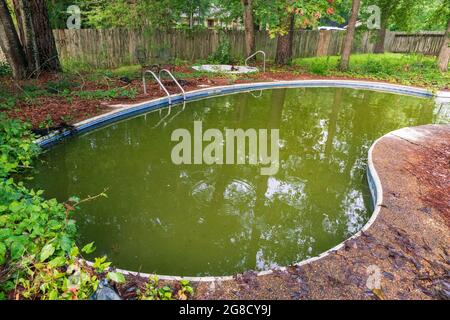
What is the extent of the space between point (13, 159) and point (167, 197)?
2073 mm

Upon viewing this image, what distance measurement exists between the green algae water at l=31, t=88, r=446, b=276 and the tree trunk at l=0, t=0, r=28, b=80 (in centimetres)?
342

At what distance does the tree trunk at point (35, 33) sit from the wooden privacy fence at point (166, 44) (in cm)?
205

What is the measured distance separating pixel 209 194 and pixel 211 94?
5.03m

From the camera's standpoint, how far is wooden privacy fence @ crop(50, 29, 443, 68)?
10016mm

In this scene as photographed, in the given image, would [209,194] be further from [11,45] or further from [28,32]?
[28,32]

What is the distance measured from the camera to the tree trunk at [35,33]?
732 centimetres

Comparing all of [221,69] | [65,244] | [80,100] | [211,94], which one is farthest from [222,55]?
[65,244]

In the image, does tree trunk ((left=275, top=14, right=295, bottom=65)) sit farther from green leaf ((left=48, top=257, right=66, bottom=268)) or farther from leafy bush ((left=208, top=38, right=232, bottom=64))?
green leaf ((left=48, top=257, right=66, bottom=268))

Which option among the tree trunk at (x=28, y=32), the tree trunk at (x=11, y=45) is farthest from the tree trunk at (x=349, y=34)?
the tree trunk at (x=11, y=45)

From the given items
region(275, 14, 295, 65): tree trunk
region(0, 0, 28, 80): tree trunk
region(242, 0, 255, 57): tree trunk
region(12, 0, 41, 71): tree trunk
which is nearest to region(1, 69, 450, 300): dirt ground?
region(0, 0, 28, 80): tree trunk

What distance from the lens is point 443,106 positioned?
848 centimetres
